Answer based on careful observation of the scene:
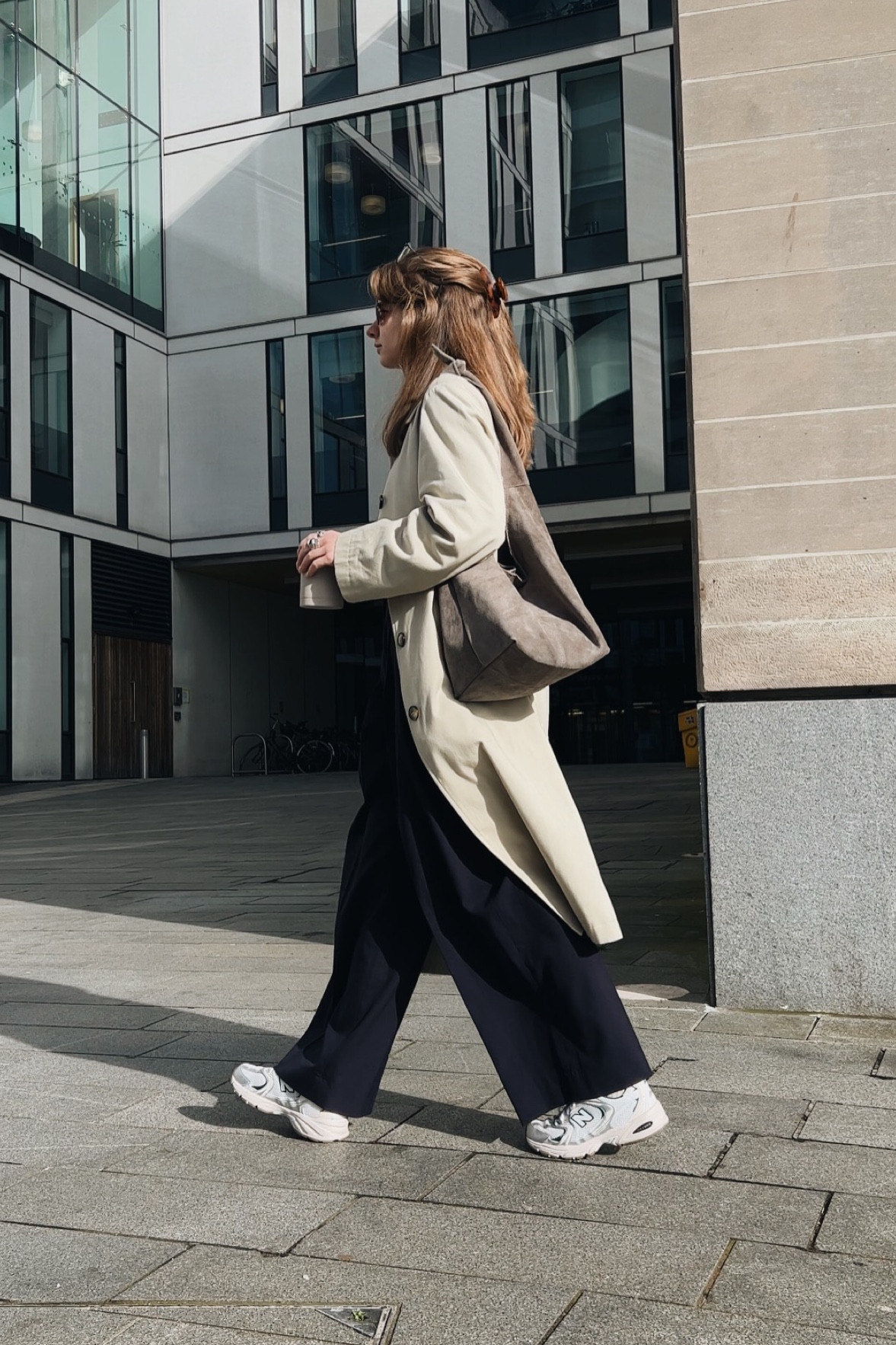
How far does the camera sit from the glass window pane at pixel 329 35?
23.5m

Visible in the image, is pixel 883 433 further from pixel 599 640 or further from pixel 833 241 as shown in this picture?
pixel 599 640

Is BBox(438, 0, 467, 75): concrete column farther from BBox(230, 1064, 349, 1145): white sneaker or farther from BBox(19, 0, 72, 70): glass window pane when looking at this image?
BBox(230, 1064, 349, 1145): white sneaker

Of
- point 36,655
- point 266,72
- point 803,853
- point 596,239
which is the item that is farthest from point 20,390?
point 803,853

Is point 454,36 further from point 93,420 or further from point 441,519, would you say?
point 441,519

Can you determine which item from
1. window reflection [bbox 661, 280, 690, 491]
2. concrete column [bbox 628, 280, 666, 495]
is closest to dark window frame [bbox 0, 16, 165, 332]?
concrete column [bbox 628, 280, 666, 495]

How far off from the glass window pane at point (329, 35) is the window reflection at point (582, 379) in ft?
18.9

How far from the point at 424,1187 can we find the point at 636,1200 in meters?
0.40

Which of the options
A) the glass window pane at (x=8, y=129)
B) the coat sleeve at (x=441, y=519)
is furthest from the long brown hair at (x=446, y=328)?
the glass window pane at (x=8, y=129)

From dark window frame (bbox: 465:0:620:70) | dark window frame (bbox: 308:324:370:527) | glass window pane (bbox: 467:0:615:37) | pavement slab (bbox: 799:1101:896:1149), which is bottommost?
pavement slab (bbox: 799:1101:896:1149)

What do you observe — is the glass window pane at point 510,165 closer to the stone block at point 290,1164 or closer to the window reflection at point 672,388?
the window reflection at point 672,388

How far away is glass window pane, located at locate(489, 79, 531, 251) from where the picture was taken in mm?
22391

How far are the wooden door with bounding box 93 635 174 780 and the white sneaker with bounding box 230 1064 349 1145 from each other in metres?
21.2

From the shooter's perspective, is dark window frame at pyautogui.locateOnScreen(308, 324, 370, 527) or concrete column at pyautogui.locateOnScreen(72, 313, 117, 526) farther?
dark window frame at pyautogui.locateOnScreen(308, 324, 370, 527)

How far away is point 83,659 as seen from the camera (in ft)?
75.5
